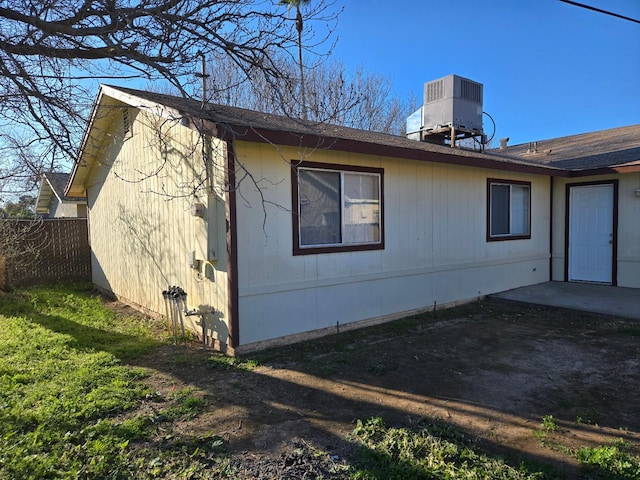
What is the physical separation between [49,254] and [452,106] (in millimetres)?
10725

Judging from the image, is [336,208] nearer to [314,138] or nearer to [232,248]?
[314,138]

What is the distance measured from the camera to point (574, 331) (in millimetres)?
5824

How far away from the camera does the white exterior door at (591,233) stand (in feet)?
28.9

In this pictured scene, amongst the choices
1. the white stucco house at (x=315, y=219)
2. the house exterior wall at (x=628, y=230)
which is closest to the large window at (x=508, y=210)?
the white stucco house at (x=315, y=219)

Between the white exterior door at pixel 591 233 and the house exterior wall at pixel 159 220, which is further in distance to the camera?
the white exterior door at pixel 591 233

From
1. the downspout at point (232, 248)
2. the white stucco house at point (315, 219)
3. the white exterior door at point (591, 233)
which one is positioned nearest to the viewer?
the downspout at point (232, 248)

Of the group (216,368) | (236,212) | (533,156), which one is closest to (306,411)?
(216,368)

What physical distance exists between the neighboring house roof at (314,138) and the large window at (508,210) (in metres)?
0.51

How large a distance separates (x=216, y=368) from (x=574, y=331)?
16.0 ft

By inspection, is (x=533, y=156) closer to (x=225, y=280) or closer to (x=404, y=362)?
(x=404, y=362)

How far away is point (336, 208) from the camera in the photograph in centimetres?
582

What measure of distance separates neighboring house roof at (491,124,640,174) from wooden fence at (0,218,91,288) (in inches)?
465

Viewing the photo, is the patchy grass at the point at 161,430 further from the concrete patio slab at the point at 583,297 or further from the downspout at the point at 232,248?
the concrete patio slab at the point at 583,297

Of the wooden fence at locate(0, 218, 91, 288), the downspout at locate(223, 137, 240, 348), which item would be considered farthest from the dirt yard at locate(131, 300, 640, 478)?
the wooden fence at locate(0, 218, 91, 288)
